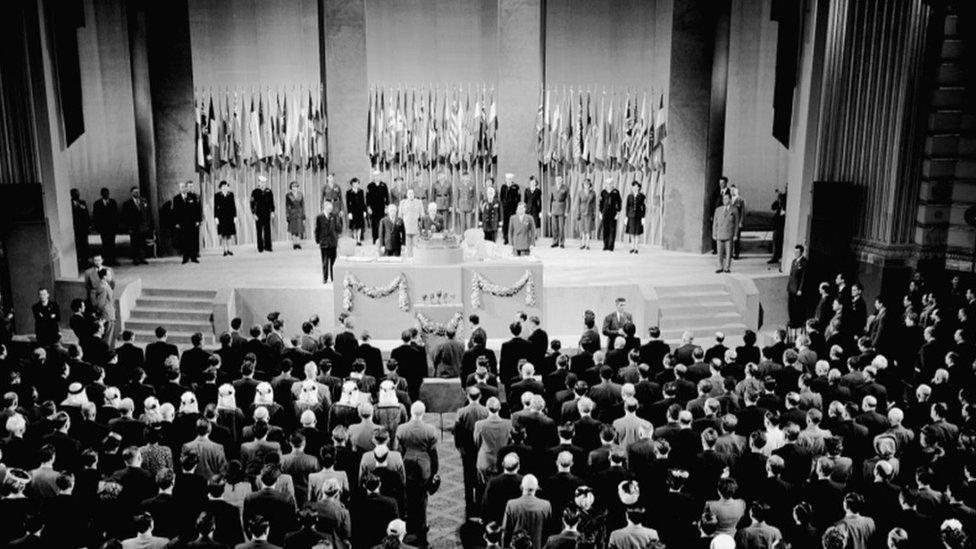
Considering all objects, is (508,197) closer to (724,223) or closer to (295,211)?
(295,211)

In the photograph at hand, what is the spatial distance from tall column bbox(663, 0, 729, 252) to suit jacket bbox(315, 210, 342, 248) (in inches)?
334

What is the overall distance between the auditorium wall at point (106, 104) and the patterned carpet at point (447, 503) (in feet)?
50.4

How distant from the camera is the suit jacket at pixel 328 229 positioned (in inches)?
675

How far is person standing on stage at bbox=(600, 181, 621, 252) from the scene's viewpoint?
2067cm

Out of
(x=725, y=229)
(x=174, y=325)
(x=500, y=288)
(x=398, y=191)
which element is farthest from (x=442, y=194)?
(x=174, y=325)

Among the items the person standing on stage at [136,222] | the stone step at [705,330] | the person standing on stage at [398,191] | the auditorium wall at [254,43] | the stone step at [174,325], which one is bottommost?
the stone step at [705,330]

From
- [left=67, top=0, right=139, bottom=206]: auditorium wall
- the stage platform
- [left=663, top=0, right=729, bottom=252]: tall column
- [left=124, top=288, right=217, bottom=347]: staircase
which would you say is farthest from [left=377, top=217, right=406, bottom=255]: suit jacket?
[left=67, top=0, right=139, bottom=206]: auditorium wall

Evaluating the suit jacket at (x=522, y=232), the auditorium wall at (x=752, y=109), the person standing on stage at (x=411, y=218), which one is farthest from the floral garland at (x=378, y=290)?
the auditorium wall at (x=752, y=109)

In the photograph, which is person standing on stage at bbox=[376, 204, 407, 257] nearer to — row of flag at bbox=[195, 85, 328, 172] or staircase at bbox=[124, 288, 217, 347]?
staircase at bbox=[124, 288, 217, 347]

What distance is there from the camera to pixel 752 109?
25609 mm

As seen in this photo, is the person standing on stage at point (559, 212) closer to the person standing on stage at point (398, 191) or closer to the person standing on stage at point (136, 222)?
the person standing on stage at point (398, 191)

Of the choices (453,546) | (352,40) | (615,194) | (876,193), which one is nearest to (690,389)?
(453,546)

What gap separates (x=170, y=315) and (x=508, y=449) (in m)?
10.5

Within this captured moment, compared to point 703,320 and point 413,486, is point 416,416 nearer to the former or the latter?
point 413,486
